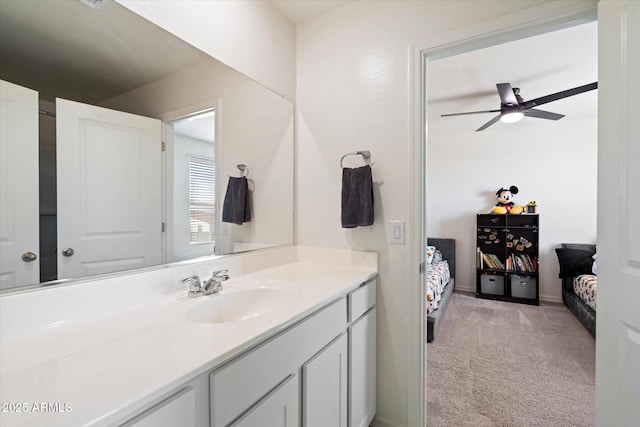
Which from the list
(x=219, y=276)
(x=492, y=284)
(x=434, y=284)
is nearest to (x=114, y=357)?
(x=219, y=276)

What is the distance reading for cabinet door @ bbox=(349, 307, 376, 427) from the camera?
1285 mm

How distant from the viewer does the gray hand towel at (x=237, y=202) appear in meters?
1.47

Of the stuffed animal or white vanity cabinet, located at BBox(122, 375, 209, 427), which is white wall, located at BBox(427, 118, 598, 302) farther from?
white vanity cabinet, located at BBox(122, 375, 209, 427)

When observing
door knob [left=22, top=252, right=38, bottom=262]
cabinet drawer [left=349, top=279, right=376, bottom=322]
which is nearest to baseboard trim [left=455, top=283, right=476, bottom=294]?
cabinet drawer [left=349, top=279, right=376, bottom=322]

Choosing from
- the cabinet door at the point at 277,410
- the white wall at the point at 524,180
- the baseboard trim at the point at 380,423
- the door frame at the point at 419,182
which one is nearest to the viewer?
the cabinet door at the point at 277,410

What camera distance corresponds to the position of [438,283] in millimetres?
3146

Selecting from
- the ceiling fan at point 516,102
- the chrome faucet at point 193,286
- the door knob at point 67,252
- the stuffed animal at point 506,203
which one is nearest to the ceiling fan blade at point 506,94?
the ceiling fan at point 516,102

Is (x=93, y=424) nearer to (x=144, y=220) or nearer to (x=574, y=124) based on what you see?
(x=144, y=220)

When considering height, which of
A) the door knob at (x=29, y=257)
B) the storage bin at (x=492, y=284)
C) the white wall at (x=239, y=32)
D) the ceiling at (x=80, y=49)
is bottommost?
the storage bin at (x=492, y=284)

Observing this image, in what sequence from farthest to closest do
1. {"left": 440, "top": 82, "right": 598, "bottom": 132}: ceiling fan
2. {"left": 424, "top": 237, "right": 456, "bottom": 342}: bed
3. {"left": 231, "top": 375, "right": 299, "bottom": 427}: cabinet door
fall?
{"left": 424, "top": 237, "right": 456, "bottom": 342}: bed, {"left": 440, "top": 82, "right": 598, "bottom": 132}: ceiling fan, {"left": 231, "top": 375, "right": 299, "bottom": 427}: cabinet door

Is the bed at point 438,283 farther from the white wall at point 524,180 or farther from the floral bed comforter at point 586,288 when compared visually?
the floral bed comforter at point 586,288

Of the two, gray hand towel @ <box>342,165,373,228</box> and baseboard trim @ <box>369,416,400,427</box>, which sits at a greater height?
gray hand towel @ <box>342,165,373,228</box>

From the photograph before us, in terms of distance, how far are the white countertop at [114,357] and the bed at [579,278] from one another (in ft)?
11.0

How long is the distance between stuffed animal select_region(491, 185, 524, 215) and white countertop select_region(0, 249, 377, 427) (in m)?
3.81
